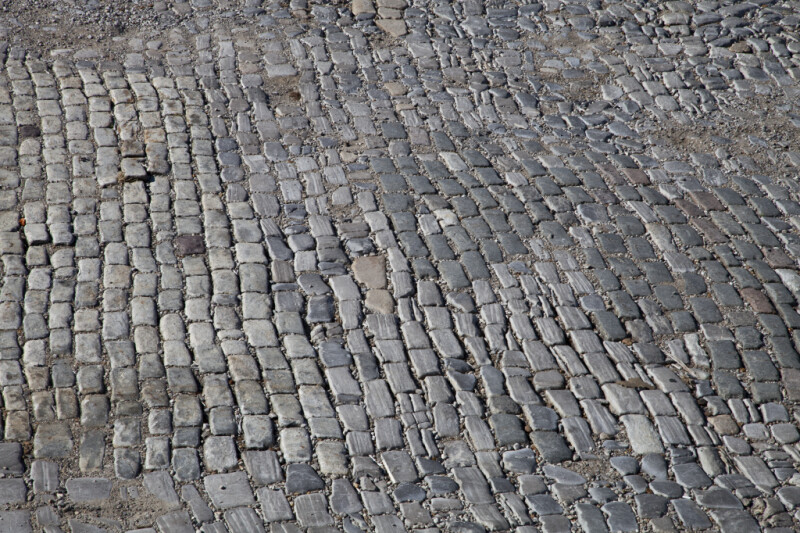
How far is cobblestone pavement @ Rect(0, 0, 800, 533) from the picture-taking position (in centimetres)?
354

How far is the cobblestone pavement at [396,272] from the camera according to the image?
3.54 metres

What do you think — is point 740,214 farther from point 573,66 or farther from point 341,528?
point 341,528

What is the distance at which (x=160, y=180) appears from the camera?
5.18 meters

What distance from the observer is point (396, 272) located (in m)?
4.62

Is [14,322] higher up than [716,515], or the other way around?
[14,322]

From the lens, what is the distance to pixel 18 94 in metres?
5.80

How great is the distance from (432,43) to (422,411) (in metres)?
3.77

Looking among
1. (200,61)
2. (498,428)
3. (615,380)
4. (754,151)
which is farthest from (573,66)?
(498,428)

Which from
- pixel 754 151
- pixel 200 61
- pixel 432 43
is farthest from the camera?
pixel 432 43

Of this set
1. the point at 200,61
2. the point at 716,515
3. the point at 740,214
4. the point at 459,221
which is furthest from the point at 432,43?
the point at 716,515

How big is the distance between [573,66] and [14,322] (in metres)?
4.36

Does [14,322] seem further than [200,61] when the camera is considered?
No

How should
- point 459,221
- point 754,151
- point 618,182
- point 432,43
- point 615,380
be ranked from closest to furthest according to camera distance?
point 615,380 → point 459,221 → point 618,182 → point 754,151 → point 432,43

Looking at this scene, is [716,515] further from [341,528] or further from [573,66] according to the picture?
[573,66]
